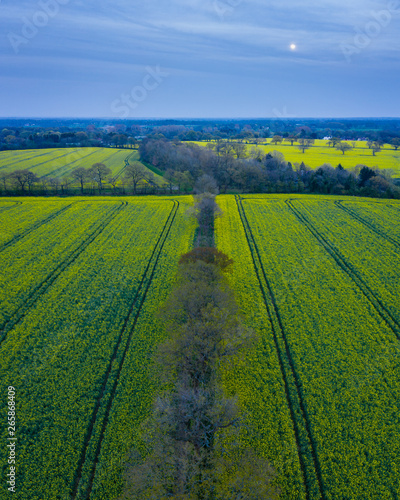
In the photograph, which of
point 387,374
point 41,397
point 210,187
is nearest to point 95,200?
point 210,187

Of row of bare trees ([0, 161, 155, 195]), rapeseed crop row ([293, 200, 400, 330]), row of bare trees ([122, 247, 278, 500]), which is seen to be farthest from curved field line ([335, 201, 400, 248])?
row of bare trees ([0, 161, 155, 195])

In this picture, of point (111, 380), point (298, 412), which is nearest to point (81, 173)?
point (111, 380)

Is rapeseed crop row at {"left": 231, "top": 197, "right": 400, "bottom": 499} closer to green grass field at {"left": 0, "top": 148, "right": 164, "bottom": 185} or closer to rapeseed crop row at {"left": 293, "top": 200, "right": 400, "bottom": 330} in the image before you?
rapeseed crop row at {"left": 293, "top": 200, "right": 400, "bottom": 330}

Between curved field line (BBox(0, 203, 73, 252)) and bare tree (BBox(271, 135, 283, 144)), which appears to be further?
bare tree (BBox(271, 135, 283, 144))

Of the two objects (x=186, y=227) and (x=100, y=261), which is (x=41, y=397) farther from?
(x=186, y=227)

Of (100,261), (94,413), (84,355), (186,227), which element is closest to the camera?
(94,413)

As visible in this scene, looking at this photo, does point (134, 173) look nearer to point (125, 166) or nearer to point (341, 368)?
point (125, 166)

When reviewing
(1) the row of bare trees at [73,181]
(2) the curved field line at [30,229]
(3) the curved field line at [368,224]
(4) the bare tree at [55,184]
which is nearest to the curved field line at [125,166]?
(1) the row of bare trees at [73,181]
